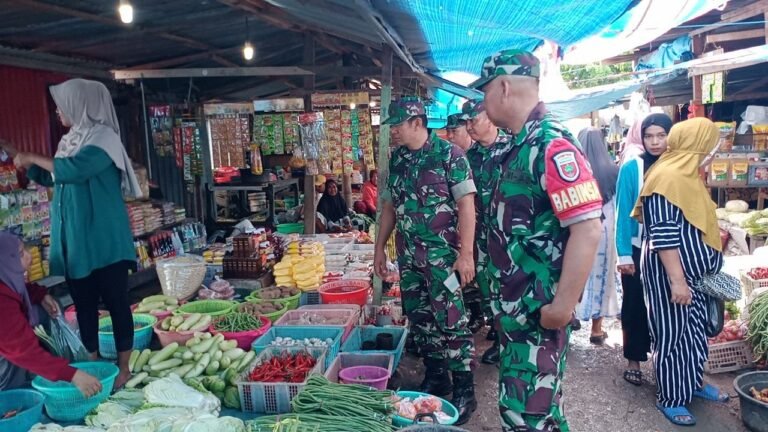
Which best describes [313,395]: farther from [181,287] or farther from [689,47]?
[689,47]

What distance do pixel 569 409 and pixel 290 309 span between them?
8.01 feet

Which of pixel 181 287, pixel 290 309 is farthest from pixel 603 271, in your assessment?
pixel 181 287

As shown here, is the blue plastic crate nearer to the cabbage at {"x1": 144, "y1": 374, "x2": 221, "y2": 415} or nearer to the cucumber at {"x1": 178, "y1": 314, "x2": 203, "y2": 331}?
the cucumber at {"x1": 178, "y1": 314, "x2": 203, "y2": 331}

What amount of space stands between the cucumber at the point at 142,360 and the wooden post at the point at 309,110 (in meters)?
3.45

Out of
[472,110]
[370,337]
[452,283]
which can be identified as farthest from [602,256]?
[370,337]

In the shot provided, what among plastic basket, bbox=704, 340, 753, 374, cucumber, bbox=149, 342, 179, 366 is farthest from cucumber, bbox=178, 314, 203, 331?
plastic basket, bbox=704, 340, 753, 374

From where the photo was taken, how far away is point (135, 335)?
4066mm

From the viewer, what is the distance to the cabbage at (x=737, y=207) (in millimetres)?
7848

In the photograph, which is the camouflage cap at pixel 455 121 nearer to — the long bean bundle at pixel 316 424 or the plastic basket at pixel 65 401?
the long bean bundle at pixel 316 424

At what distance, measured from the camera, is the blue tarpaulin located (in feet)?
10.4

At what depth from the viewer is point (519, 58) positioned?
2.32m

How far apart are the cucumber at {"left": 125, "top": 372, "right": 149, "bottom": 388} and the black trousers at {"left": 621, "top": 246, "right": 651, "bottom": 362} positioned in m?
3.56

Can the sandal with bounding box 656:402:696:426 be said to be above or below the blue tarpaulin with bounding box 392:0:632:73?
below

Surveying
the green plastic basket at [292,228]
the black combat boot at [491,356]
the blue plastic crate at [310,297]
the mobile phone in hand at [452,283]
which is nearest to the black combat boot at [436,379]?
the mobile phone in hand at [452,283]
